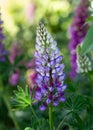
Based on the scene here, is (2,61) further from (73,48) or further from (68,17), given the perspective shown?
(68,17)

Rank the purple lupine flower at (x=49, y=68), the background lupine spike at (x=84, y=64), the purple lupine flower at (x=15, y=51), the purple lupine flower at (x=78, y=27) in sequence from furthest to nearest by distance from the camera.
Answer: the purple lupine flower at (x=15, y=51) < the purple lupine flower at (x=78, y=27) < the background lupine spike at (x=84, y=64) < the purple lupine flower at (x=49, y=68)

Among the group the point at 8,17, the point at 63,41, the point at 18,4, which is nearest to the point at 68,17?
the point at 63,41

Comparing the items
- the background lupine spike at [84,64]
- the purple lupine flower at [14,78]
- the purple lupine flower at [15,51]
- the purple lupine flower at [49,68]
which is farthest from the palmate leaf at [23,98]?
the purple lupine flower at [15,51]

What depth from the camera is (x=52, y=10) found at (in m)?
5.16

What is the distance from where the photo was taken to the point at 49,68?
237cm

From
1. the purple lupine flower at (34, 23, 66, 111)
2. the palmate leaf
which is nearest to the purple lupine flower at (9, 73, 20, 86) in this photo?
the palmate leaf

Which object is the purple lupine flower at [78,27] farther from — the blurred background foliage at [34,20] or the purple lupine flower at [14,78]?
the purple lupine flower at [14,78]

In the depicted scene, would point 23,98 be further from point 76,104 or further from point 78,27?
point 78,27

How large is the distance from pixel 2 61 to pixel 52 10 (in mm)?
1777

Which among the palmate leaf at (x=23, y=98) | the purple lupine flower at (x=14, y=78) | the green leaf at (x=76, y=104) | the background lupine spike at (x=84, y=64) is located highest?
the purple lupine flower at (x=14, y=78)

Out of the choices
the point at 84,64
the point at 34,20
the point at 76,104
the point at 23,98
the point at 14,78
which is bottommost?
the point at 76,104

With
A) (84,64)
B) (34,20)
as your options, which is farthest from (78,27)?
(34,20)

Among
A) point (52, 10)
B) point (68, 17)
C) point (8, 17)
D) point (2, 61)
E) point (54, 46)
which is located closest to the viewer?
point (54, 46)

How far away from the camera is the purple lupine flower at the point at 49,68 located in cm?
236
